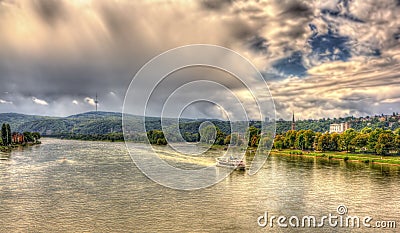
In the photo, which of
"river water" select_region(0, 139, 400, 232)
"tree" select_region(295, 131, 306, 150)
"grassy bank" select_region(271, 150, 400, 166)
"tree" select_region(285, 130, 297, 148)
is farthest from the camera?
"tree" select_region(285, 130, 297, 148)

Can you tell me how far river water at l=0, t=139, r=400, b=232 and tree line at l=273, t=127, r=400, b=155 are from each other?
11.5m

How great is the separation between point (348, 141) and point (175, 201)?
26243mm

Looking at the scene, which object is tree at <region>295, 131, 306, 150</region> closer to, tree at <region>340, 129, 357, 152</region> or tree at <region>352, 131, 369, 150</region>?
tree at <region>340, 129, 357, 152</region>

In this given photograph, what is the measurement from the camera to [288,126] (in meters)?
69.2

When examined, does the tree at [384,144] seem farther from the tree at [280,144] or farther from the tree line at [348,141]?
the tree at [280,144]

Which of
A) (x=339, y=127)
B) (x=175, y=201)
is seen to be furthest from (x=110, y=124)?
(x=175, y=201)

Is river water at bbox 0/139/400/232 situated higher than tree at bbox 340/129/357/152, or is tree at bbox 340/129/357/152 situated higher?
tree at bbox 340/129/357/152

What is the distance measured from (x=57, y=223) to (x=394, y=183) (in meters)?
15.4

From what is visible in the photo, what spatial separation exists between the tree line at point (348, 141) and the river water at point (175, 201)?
37.7ft

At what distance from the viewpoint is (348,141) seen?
33.0m

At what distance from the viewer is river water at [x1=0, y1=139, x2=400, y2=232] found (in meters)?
9.44

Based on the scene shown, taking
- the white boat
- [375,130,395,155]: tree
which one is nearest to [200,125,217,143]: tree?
the white boat

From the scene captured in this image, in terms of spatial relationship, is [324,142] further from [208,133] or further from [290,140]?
[208,133]

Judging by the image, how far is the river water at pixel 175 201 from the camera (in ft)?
31.0
